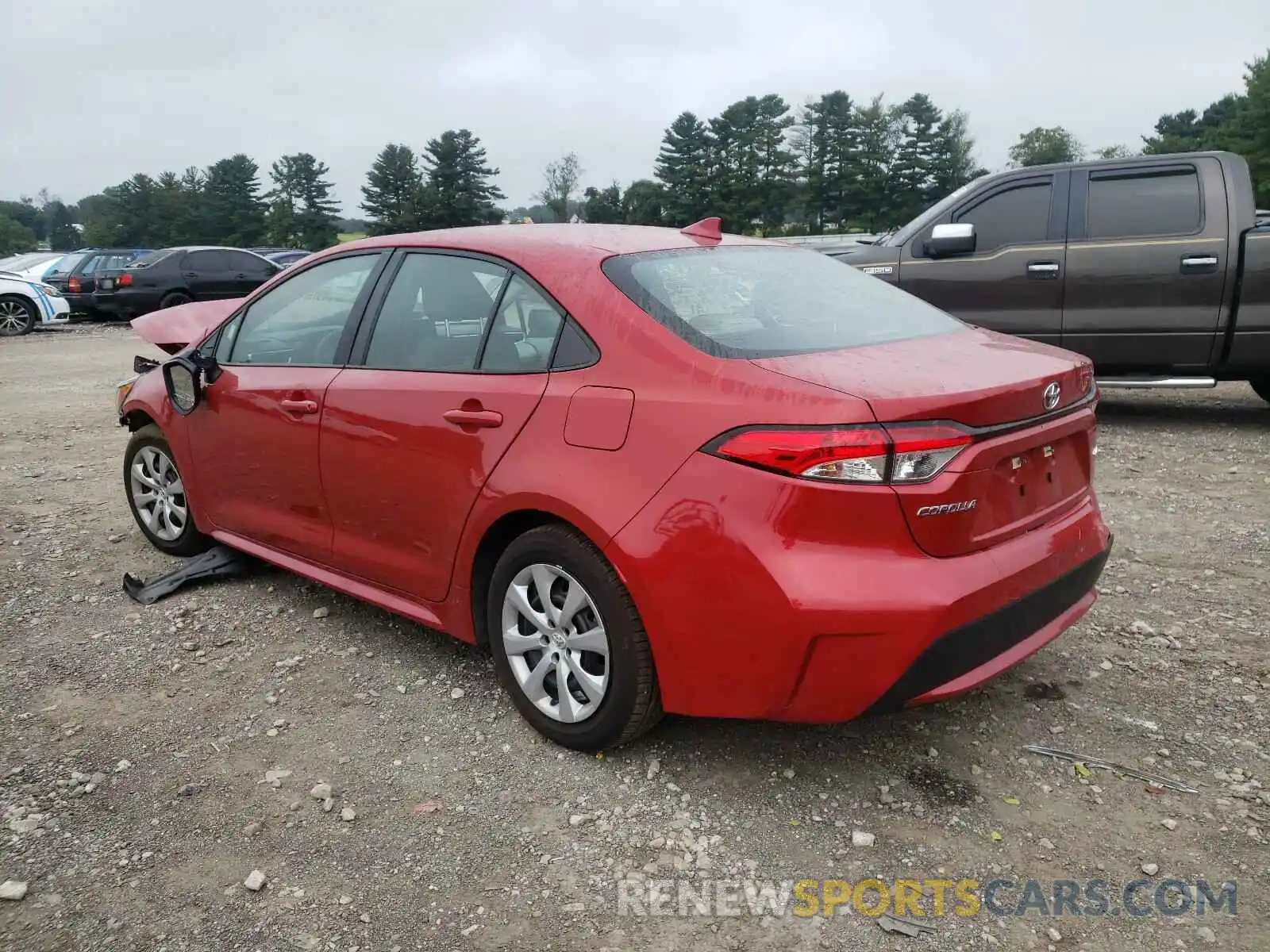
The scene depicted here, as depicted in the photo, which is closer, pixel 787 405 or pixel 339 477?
pixel 787 405

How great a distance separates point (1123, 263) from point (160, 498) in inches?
248

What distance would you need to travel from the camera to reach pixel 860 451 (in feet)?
7.57

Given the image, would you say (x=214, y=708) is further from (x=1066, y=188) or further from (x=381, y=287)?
(x=1066, y=188)

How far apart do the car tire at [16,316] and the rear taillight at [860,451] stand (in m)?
18.6

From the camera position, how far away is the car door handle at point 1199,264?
6.65 metres

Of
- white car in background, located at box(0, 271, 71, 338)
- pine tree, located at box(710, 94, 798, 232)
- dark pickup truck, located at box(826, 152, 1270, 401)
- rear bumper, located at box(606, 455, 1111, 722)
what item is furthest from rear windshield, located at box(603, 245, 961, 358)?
pine tree, located at box(710, 94, 798, 232)

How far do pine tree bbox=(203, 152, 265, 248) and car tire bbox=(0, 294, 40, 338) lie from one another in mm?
62022

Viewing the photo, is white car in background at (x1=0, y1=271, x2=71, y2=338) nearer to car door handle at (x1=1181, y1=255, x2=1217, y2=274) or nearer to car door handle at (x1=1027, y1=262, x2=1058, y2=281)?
car door handle at (x1=1027, y1=262, x2=1058, y2=281)

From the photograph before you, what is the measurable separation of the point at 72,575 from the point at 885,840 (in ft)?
12.7

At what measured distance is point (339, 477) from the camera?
11.4ft

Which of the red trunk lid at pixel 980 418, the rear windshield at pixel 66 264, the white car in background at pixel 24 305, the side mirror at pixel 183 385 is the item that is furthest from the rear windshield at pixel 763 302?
the rear windshield at pixel 66 264

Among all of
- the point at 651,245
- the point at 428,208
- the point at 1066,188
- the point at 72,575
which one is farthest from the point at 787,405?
the point at 428,208

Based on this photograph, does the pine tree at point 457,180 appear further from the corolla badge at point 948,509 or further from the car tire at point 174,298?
the corolla badge at point 948,509

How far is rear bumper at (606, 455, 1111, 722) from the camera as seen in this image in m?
2.33
